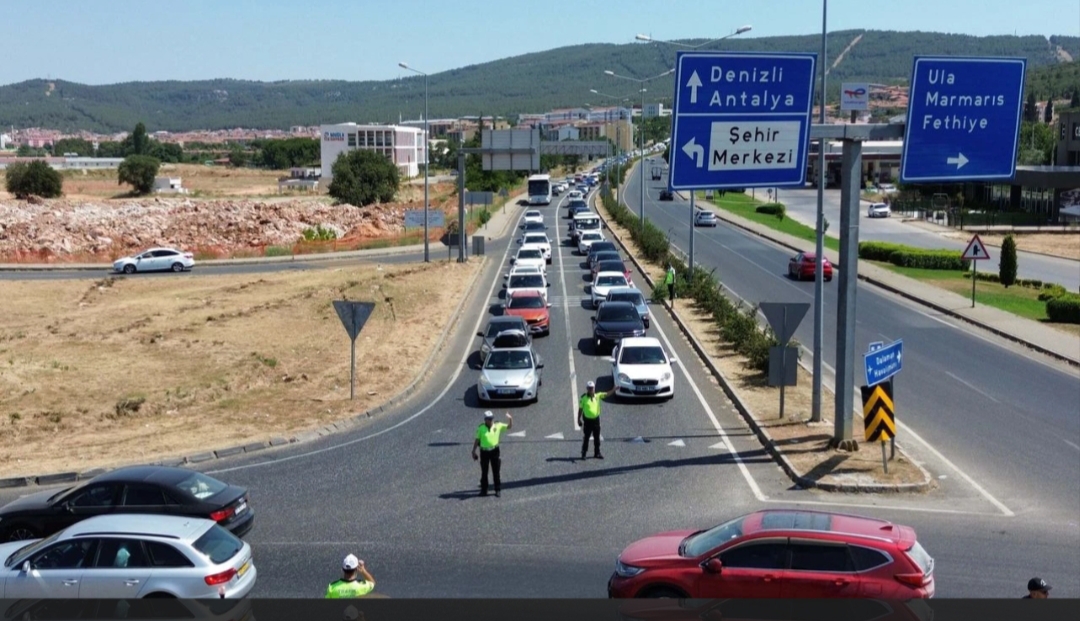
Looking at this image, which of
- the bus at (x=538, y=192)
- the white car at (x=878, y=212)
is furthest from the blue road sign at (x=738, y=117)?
the bus at (x=538, y=192)

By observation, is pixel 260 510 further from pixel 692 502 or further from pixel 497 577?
pixel 692 502

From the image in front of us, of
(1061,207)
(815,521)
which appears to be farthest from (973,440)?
(1061,207)

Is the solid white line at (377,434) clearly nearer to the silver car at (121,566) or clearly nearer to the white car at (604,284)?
the silver car at (121,566)

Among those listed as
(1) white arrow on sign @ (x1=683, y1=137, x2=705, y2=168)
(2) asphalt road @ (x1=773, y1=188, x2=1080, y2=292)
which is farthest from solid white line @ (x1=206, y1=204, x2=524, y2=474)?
(2) asphalt road @ (x1=773, y1=188, x2=1080, y2=292)

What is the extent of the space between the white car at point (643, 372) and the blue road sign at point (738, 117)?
21.6 feet

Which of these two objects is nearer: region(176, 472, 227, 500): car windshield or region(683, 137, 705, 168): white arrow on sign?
region(176, 472, 227, 500): car windshield

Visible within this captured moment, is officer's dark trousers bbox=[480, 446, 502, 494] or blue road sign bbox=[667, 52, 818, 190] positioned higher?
blue road sign bbox=[667, 52, 818, 190]

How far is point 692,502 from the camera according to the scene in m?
16.2

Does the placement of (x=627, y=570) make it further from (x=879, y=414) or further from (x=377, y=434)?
(x=377, y=434)

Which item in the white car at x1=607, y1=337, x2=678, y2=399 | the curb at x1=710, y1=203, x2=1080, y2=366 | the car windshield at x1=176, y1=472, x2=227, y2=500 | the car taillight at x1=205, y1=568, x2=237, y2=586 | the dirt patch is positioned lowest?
the dirt patch

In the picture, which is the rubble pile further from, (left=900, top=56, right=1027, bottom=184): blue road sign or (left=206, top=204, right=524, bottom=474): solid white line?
(left=900, top=56, right=1027, bottom=184): blue road sign

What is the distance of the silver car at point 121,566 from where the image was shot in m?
10.8

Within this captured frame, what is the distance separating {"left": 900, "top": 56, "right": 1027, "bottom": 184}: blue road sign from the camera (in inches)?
697

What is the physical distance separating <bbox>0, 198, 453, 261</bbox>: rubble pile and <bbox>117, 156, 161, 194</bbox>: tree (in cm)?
4047
